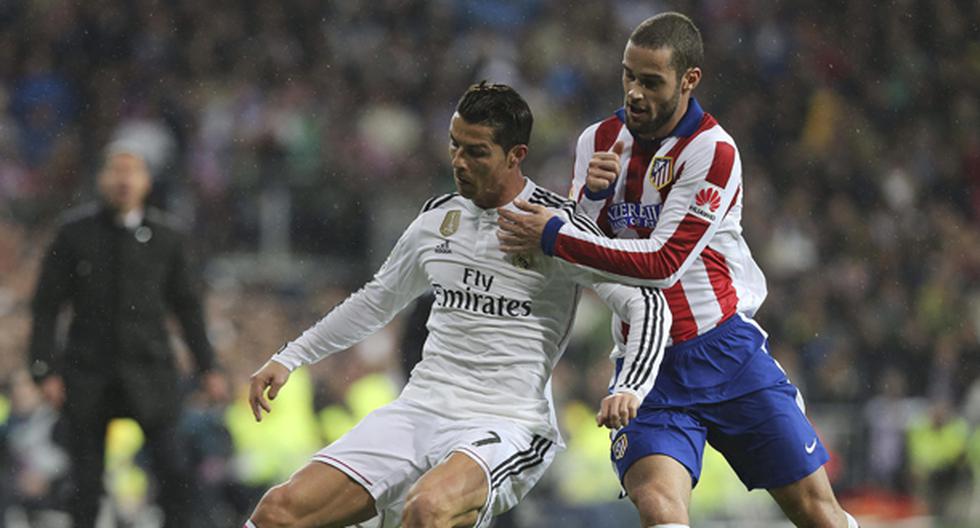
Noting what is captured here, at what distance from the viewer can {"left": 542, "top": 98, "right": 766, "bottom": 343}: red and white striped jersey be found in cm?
447

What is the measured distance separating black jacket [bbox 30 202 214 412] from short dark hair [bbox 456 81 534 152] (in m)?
2.88

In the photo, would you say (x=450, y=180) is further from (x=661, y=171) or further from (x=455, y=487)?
(x=455, y=487)

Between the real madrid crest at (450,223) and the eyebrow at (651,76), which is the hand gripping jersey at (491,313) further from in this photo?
the eyebrow at (651,76)

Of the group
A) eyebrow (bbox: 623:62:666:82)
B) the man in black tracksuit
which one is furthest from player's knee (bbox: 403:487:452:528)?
the man in black tracksuit

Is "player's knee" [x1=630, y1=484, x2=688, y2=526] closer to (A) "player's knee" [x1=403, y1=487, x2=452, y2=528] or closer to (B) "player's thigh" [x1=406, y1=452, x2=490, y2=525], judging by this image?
(B) "player's thigh" [x1=406, y1=452, x2=490, y2=525]

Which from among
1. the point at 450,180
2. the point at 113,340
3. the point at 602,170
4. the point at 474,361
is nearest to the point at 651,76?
the point at 602,170

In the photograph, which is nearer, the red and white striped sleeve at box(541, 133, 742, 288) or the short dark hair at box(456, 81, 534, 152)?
the red and white striped sleeve at box(541, 133, 742, 288)

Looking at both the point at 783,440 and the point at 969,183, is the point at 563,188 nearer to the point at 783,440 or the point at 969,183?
the point at 969,183

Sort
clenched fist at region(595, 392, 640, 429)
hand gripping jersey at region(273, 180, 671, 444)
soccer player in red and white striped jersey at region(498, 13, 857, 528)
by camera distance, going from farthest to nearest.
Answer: hand gripping jersey at region(273, 180, 671, 444) < soccer player in red and white striped jersey at region(498, 13, 857, 528) < clenched fist at region(595, 392, 640, 429)

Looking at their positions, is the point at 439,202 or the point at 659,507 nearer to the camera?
the point at 659,507

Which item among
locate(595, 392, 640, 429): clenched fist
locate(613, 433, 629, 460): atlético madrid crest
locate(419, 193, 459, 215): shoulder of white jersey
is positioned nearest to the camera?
locate(595, 392, 640, 429): clenched fist

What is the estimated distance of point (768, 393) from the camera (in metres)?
4.81

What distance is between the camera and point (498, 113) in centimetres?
457

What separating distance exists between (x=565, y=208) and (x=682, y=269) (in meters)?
0.40
